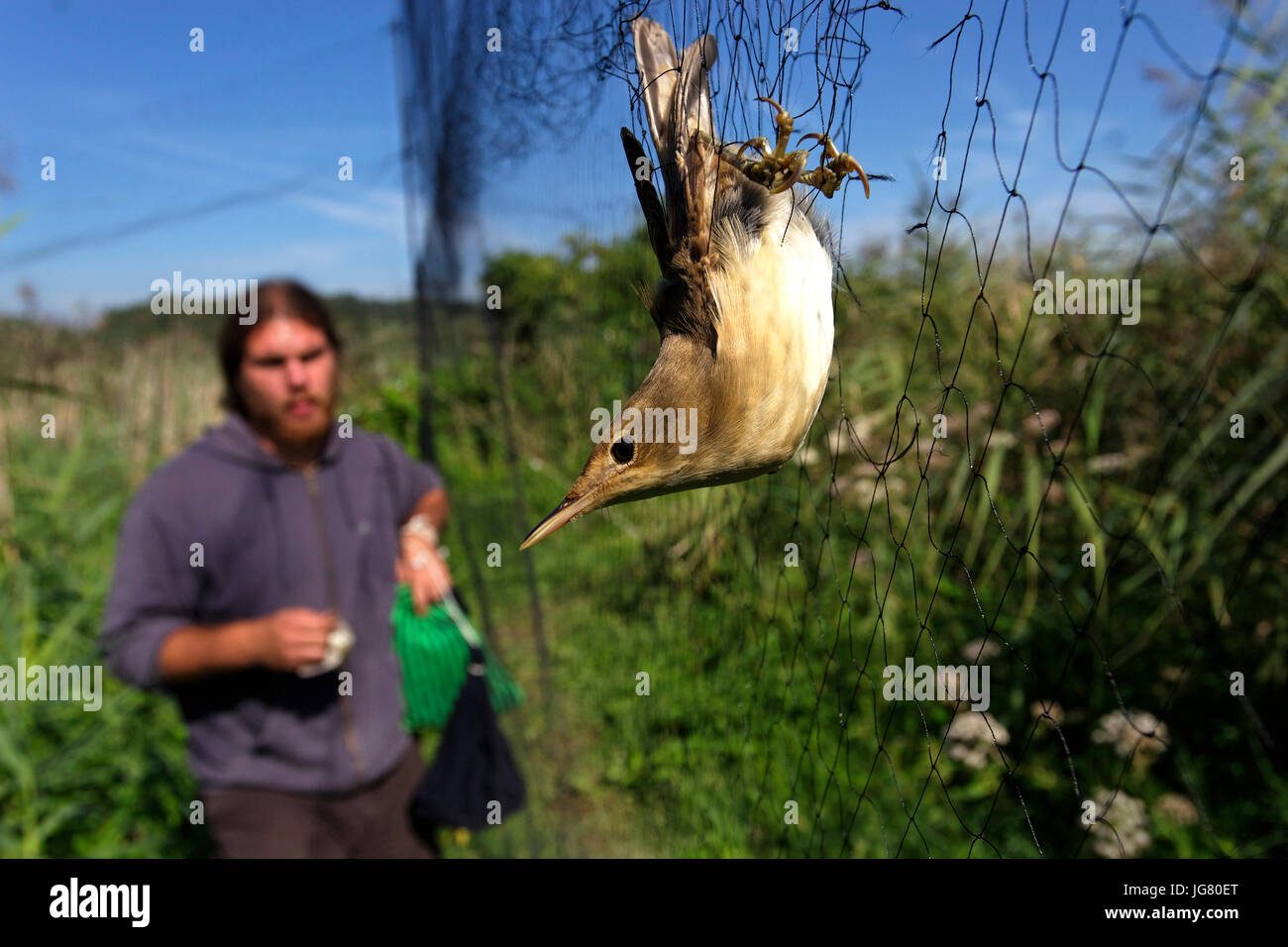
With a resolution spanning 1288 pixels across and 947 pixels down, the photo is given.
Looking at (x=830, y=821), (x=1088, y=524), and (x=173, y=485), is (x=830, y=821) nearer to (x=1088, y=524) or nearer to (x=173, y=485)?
(x=1088, y=524)

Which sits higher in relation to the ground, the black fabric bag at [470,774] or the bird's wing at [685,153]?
the bird's wing at [685,153]

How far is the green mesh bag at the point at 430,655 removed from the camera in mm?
2775

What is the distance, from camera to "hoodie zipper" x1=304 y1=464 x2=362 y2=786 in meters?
2.46

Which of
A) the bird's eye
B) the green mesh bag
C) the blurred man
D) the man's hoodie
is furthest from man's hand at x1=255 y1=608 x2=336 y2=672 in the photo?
the bird's eye

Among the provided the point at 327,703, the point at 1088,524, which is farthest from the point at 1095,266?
the point at 327,703

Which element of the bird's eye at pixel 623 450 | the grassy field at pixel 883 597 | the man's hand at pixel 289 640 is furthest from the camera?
the grassy field at pixel 883 597

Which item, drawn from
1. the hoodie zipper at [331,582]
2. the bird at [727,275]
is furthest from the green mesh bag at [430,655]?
the bird at [727,275]

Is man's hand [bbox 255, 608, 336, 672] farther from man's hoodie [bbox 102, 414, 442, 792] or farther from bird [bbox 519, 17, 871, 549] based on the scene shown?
bird [bbox 519, 17, 871, 549]

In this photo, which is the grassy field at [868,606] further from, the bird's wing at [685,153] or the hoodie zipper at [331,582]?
the bird's wing at [685,153]

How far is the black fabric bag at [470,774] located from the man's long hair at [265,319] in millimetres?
1090

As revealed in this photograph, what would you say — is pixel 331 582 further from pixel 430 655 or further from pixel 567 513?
pixel 567 513

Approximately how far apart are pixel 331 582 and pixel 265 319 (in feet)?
2.57
